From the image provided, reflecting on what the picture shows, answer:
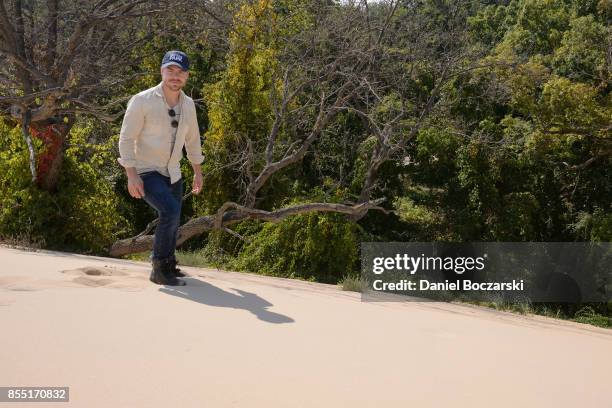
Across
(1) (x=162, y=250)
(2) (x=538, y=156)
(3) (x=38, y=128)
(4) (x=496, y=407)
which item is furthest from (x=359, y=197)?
(4) (x=496, y=407)

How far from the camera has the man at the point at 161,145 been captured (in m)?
4.12

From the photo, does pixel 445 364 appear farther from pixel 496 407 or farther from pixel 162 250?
pixel 162 250

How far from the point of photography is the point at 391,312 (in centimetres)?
372

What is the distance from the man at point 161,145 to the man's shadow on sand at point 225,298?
0.17 meters

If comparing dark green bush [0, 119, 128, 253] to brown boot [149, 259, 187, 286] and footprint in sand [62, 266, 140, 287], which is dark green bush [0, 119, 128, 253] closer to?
footprint in sand [62, 266, 140, 287]

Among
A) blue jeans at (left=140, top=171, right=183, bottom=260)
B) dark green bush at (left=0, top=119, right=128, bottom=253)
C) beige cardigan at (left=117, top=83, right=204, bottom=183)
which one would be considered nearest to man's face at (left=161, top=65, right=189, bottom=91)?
beige cardigan at (left=117, top=83, right=204, bottom=183)

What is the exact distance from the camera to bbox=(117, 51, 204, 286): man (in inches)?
162

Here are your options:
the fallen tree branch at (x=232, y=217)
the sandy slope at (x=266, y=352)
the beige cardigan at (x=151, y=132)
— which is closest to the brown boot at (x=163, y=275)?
the sandy slope at (x=266, y=352)

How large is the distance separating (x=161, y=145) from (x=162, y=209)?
440 millimetres

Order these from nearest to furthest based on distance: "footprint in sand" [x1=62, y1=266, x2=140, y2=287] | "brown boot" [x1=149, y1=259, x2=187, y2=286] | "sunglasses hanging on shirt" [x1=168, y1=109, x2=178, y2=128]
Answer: "footprint in sand" [x1=62, y1=266, x2=140, y2=287]
"brown boot" [x1=149, y1=259, x2=187, y2=286]
"sunglasses hanging on shirt" [x1=168, y1=109, x2=178, y2=128]

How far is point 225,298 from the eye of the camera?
3.70 metres

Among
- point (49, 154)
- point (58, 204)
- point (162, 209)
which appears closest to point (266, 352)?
point (162, 209)

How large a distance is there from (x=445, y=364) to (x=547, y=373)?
43 cm

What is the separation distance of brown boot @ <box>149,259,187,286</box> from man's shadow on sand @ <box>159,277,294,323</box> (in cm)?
8
